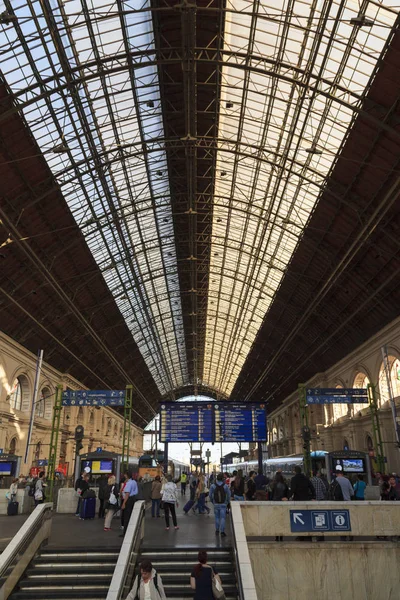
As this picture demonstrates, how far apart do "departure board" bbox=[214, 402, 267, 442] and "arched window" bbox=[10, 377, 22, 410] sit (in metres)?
15.4

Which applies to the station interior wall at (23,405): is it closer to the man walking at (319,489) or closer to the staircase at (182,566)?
the man walking at (319,489)

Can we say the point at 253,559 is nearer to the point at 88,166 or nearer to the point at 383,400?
the point at 88,166

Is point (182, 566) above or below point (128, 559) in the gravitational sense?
below

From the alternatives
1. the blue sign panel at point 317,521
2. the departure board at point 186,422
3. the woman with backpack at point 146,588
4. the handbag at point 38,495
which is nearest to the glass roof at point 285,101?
the departure board at point 186,422

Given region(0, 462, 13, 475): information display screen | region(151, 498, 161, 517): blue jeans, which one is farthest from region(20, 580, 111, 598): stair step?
region(0, 462, 13, 475): information display screen

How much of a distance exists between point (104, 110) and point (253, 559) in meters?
22.1

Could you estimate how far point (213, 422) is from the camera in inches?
1328

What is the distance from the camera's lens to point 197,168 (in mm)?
32188

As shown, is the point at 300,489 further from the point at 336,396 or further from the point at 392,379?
the point at 392,379

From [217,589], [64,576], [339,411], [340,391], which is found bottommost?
[64,576]

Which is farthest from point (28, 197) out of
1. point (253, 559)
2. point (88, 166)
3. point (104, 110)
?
point (253, 559)

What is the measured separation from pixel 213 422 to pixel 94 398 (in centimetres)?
1029

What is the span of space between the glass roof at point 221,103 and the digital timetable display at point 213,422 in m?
12.7

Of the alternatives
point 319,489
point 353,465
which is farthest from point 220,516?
point 353,465
